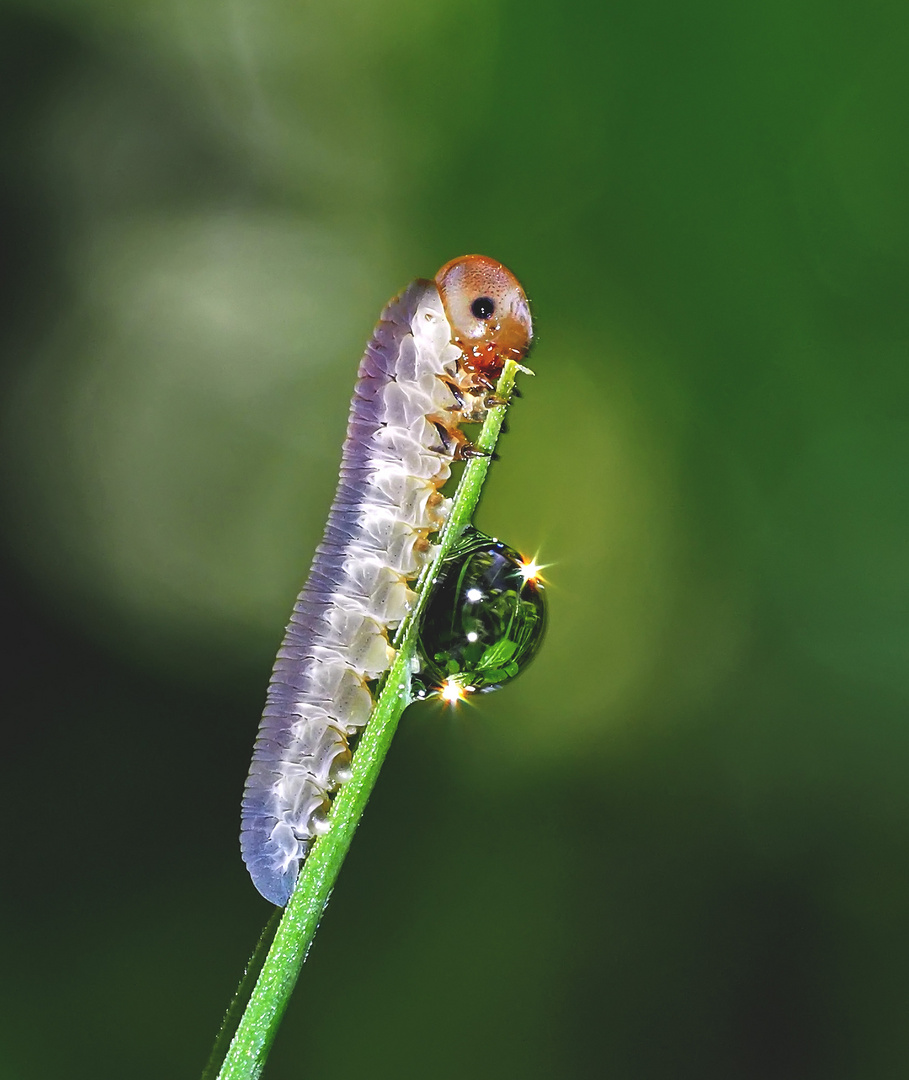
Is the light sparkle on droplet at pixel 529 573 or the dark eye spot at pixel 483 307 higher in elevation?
the dark eye spot at pixel 483 307

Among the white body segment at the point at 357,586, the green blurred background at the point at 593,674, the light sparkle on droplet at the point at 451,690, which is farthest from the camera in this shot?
the green blurred background at the point at 593,674

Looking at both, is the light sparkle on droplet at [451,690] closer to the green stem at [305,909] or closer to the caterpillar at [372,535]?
the green stem at [305,909]

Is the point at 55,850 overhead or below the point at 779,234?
below

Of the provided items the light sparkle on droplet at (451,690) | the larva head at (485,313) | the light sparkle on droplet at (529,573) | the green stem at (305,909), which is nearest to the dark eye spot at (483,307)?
the larva head at (485,313)

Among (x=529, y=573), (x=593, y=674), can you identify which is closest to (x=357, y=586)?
(x=529, y=573)

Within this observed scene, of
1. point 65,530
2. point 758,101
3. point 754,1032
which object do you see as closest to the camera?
point 754,1032

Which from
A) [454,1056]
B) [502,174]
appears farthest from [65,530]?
[454,1056]

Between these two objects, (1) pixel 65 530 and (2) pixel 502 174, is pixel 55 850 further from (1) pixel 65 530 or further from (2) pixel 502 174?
(2) pixel 502 174

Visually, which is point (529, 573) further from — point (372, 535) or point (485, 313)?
point (485, 313)
